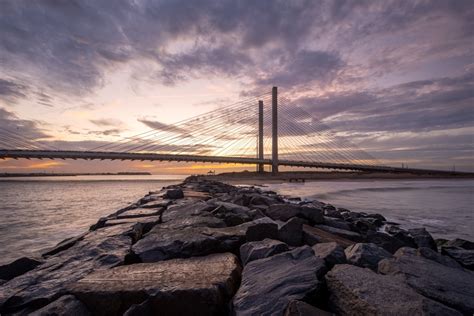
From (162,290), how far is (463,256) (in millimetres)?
3735

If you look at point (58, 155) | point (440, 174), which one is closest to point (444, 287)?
point (58, 155)

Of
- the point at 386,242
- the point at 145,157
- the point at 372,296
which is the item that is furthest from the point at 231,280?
the point at 145,157

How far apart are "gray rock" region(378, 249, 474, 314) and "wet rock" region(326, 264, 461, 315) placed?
14cm

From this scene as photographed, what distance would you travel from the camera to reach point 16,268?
8.67 ft

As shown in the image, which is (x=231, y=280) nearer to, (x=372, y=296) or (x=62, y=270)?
(x=372, y=296)

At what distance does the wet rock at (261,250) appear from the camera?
2398 mm

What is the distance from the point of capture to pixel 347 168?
42.8 meters

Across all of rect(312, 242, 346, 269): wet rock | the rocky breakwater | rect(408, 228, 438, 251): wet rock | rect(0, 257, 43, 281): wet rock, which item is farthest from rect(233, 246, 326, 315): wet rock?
rect(408, 228, 438, 251): wet rock

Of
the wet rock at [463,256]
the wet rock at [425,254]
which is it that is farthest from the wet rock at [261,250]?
the wet rock at [463,256]

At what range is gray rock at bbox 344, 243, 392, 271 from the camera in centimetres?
226

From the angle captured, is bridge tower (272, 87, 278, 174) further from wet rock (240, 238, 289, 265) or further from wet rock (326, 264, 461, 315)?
wet rock (326, 264, 461, 315)

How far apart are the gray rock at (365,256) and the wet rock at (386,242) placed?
1.73 m

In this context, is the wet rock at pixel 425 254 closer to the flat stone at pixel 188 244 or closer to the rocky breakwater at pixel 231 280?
the rocky breakwater at pixel 231 280

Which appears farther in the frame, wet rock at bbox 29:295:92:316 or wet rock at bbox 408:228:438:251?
wet rock at bbox 408:228:438:251
